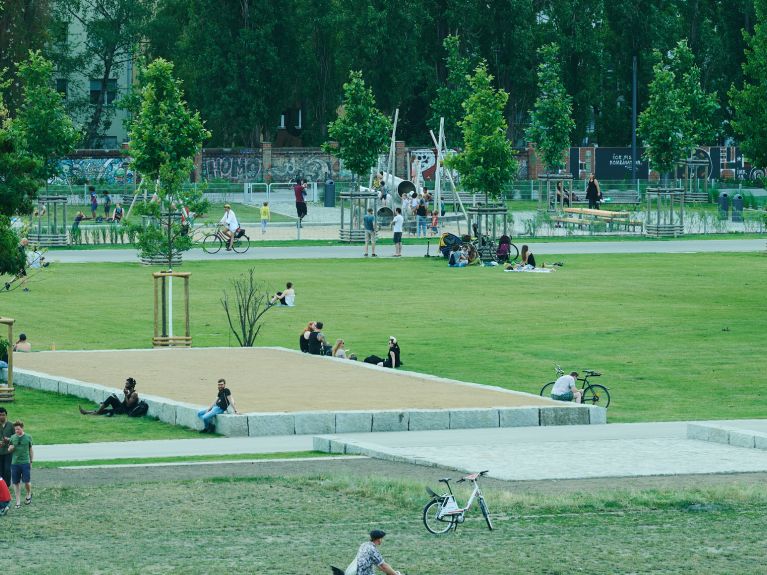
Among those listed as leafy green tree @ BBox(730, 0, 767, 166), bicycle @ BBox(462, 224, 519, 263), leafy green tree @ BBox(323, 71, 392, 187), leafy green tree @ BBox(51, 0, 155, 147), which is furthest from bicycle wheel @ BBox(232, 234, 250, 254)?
leafy green tree @ BBox(51, 0, 155, 147)

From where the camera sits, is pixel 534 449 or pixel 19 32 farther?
pixel 19 32

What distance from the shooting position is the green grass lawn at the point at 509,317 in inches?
1312

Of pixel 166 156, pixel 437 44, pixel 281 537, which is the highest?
pixel 437 44

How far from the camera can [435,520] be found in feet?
67.9

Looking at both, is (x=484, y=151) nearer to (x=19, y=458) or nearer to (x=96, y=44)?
(x=19, y=458)

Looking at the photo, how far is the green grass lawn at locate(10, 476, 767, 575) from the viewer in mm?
18969

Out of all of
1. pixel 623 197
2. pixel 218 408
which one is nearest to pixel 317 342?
pixel 218 408

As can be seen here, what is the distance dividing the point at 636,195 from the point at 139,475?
65500 mm

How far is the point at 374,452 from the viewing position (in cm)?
2545

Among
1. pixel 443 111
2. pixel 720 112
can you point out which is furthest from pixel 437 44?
pixel 720 112

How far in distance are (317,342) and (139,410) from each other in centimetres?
679

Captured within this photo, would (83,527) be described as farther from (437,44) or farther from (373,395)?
(437,44)

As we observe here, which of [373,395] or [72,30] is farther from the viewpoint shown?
[72,30]

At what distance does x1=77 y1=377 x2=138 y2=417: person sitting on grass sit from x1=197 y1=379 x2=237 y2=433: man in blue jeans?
6.01 feet
